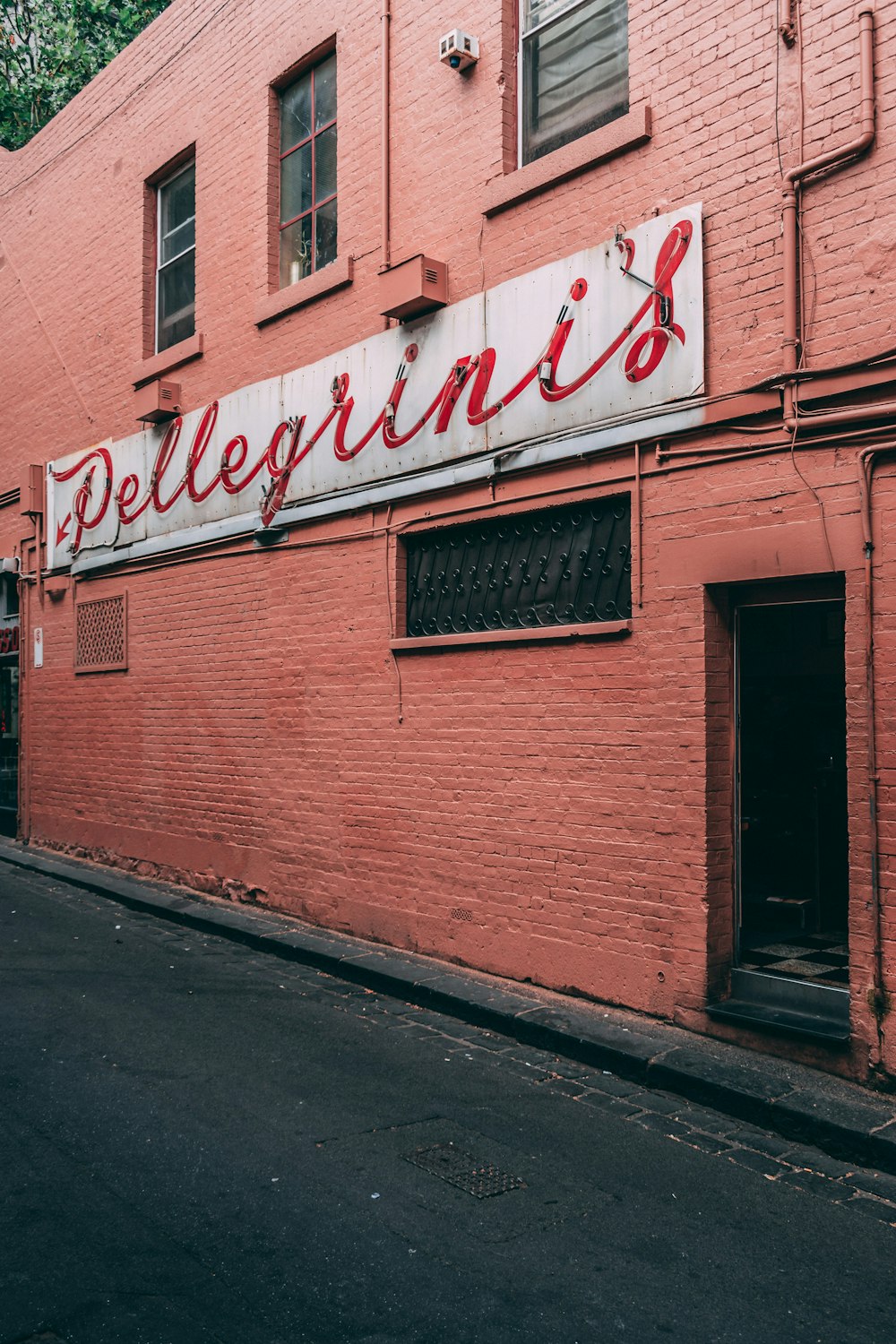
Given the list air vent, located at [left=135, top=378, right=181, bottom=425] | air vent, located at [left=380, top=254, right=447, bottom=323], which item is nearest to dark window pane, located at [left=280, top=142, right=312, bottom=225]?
air vent, located at [left=135, top=378, right=181, bottom=425]

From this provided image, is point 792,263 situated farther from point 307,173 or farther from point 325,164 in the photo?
point 307,173

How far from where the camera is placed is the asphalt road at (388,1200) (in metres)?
3.61

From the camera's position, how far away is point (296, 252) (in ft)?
33.7

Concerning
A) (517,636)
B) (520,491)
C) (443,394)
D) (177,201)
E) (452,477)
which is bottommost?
(517,636)

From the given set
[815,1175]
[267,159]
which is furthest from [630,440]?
[267,159]

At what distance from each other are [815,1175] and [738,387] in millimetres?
3973

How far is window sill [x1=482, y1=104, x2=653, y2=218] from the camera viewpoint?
688 centimetres

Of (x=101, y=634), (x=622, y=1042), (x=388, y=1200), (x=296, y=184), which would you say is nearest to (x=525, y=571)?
(x=622, y=1042)

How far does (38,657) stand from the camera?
14.4 metres

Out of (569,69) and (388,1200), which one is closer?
(388,1200)

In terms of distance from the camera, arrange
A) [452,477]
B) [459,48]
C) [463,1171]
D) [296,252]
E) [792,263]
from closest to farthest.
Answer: [463,1171], [792,263], [459,48], [452,477], [296,252]

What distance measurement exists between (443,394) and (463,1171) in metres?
5.36

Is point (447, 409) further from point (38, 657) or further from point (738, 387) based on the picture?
point (38, 657)

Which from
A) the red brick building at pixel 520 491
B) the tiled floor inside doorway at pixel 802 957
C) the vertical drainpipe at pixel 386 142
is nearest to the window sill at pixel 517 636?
the red brick building at pixel 520 491
